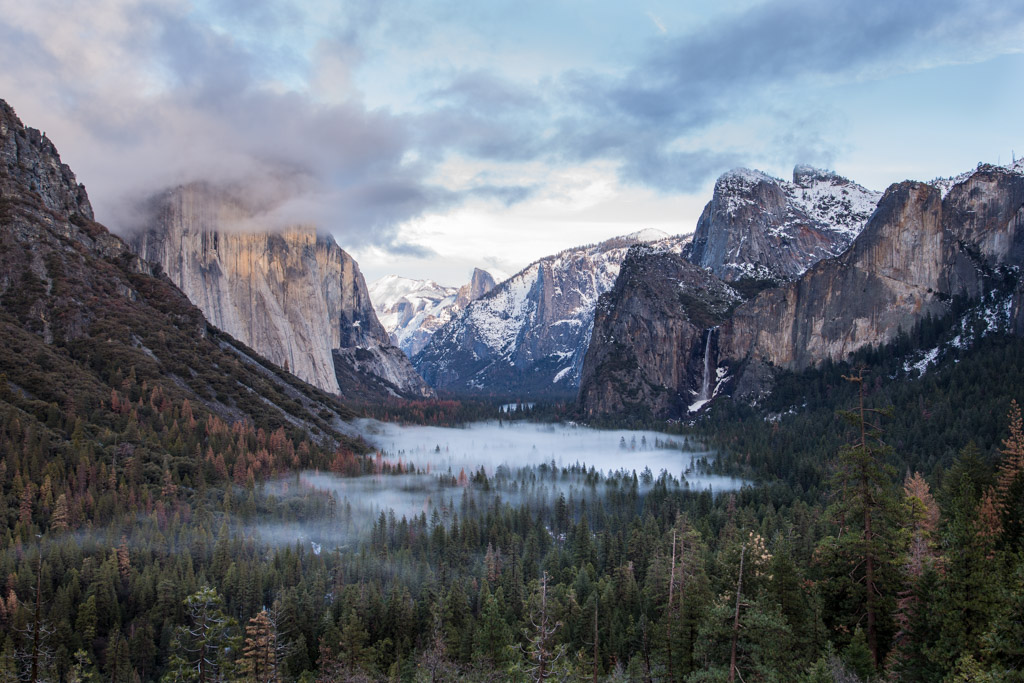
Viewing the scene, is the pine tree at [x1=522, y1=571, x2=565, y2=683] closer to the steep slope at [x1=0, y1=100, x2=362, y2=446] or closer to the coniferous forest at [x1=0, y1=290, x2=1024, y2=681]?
the coniferous forest at [x1=0, y1=290, x2=1024, y2=681]

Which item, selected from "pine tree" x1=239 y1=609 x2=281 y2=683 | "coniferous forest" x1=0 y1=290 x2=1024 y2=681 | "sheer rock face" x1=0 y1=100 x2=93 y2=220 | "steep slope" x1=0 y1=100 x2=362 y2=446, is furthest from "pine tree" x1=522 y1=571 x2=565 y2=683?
"sheer rock face" x1=0 y1=100 x2=93 y2=220

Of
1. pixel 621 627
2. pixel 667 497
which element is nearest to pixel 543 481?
pixel 667 497

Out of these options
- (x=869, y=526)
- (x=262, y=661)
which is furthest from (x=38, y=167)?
(x=869, y=526)

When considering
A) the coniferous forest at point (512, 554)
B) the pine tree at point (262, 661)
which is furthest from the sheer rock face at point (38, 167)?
the pine tree at point (262, 661)

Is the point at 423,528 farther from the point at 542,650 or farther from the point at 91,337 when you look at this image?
the point at 542,650

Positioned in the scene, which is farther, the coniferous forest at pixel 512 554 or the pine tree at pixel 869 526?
the coniferous forest at pixel 512 554

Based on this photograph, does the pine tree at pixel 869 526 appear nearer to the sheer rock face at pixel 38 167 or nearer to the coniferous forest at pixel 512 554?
the coniferous forest at pixel 512 554

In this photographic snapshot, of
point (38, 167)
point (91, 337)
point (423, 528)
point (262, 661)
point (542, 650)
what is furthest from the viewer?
point (38, 167)

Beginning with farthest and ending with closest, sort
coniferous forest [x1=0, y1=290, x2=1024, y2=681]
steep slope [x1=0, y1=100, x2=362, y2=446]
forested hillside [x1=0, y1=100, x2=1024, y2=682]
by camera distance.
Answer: steep slope [x1=0, y1=100, x2=362, y2=446] → forested hillside [x1=0, y1=100, x2=1024, y2=682] → coniferous forest [x1=0, y1=290, x2=1024, y2=681]
